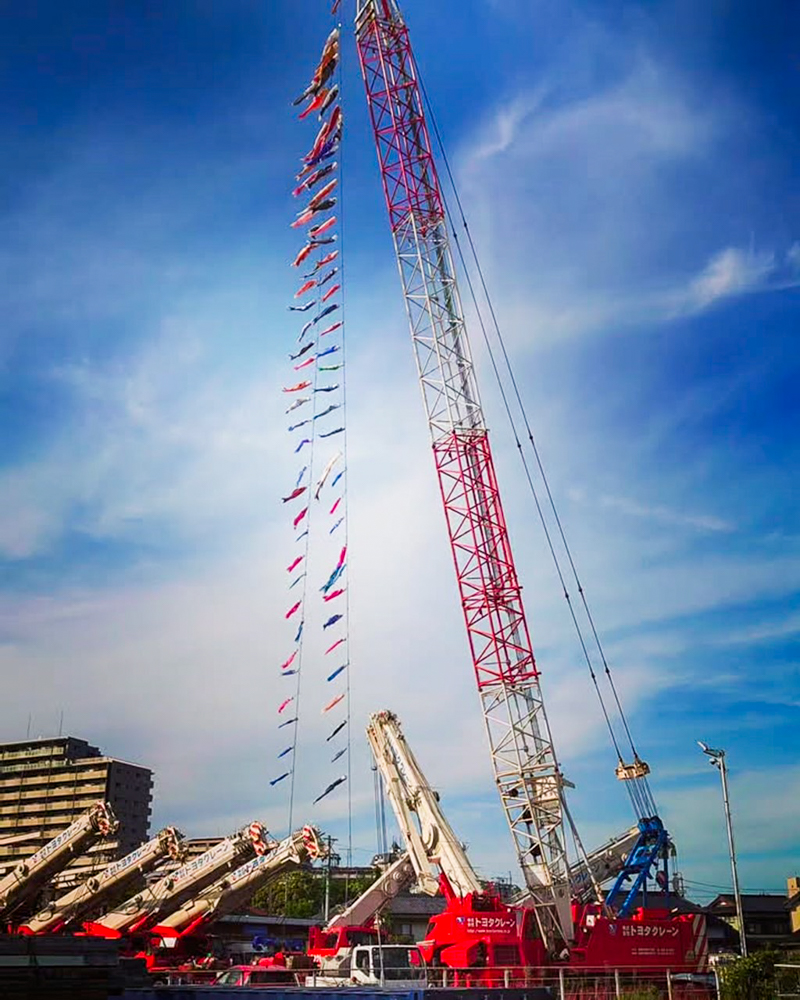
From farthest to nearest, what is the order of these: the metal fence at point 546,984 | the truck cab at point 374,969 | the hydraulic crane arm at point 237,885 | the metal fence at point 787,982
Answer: the hydraulic crane arm at point 237,885 < the metal fence at point 787,982 < the truck cab at point 374,969 < the metal fence at point 546,984

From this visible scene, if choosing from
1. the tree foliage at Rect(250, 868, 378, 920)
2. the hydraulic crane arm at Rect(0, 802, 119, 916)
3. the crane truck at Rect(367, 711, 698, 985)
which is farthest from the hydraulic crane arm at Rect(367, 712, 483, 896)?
the tree foliage at Rect(250, 868, 378, 920)

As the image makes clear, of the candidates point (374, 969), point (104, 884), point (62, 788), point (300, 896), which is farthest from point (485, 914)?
point (62, 788)

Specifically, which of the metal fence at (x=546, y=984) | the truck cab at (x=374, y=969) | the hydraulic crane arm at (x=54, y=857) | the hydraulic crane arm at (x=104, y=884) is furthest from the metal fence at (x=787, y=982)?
the hydraulic crane arm at (x=54, y=857)

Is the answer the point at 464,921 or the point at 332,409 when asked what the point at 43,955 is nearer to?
the point at 464,921

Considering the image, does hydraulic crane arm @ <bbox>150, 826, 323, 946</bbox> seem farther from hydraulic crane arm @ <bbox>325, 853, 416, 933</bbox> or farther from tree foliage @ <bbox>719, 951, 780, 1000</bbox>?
tree foliage @ <bbox>719, 951, 780, 1000</bbox>

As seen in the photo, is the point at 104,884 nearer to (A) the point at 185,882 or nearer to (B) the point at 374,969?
(A) the point at 185,882

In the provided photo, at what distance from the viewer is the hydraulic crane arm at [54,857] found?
1779 inches

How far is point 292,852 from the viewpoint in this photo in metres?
41.7

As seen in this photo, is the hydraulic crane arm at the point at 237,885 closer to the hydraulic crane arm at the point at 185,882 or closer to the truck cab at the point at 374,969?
the hydraulic crane arm at the point at 185,882

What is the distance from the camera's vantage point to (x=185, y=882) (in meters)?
42.9

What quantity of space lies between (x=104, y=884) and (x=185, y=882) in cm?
548

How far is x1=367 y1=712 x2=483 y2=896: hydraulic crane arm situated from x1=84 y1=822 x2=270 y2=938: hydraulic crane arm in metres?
6.44

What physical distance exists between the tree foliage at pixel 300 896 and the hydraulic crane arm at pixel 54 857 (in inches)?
1651

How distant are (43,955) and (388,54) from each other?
45.8 metres
